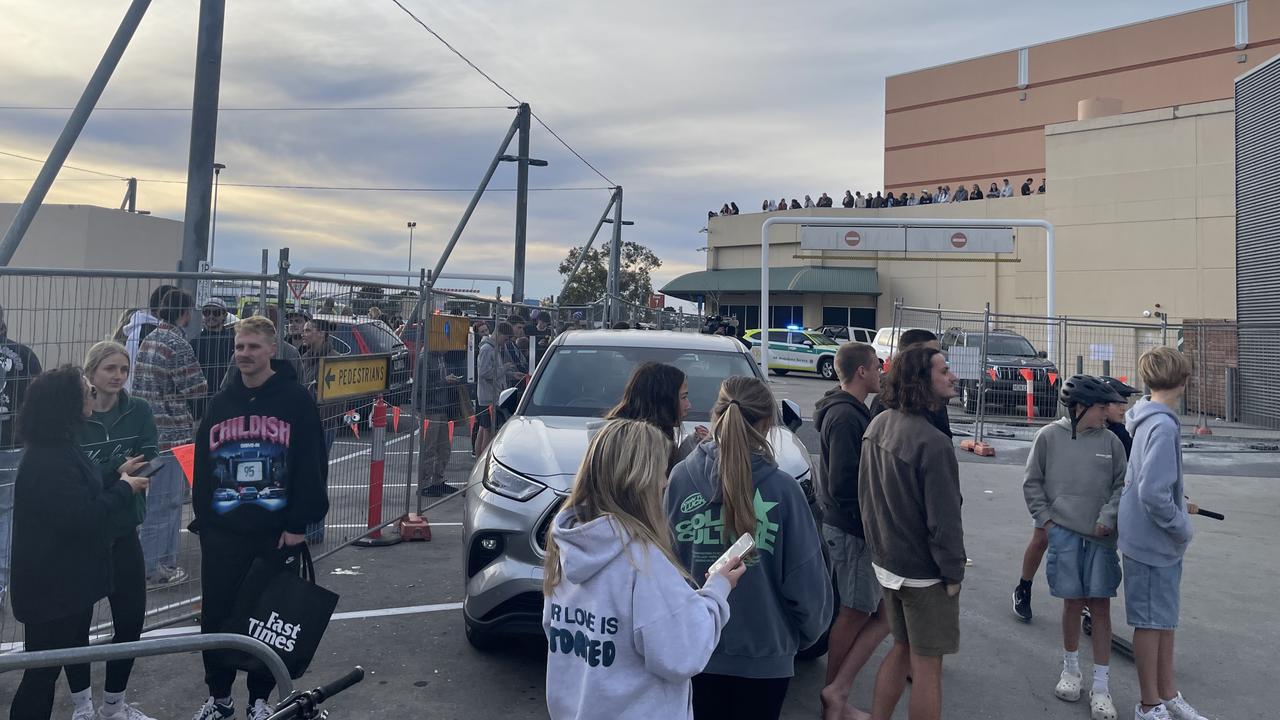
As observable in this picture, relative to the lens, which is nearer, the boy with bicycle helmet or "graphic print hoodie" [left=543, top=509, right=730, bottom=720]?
"graphic print hoodie" [left=543, top=509, right=730, bottom=720]

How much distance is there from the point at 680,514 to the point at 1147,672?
2.77 metres

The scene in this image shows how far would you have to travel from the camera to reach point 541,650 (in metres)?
5.03

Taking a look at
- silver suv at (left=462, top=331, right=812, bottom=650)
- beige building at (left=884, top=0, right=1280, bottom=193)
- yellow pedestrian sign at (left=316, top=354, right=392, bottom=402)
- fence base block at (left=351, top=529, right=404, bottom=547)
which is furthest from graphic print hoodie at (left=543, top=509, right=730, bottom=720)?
beige building at (left=884, top=0, right=1280, bottom=193)

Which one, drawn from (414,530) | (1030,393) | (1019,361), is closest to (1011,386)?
(1030,393)

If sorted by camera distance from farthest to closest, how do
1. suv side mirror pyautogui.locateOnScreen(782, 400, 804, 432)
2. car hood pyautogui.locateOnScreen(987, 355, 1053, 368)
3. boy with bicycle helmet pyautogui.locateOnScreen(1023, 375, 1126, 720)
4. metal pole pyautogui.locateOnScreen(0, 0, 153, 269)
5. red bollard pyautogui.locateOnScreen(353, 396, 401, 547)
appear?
1. car hood pyautogui.locateOnScreen(987, 355, 1053, 368)
2. metal pole pyautogui.locateOnScreen(0, 0, 153, 269)
3. red bollard pyautogui.locateOnScreen(353, 396, 401, 547)
4. suv side mirror pyautogui.locateOnScreen(782, 400, 804, 432)
5. boy with bicycle helmet pyautogui.locateOnScreen(1023, 375, 1126, 720)

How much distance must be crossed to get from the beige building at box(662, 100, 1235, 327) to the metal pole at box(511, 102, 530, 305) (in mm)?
20600

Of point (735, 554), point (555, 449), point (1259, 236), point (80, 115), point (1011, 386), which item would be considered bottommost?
point (735, 554)

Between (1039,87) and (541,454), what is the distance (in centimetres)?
4332

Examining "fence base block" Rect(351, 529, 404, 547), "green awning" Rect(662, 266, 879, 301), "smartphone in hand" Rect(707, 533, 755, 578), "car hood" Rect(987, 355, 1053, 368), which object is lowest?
"fence base block" Rect(351, 529, 404, 547)

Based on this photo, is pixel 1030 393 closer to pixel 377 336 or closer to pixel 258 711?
pixel 377 336

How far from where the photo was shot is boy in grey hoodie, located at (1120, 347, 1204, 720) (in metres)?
4.11

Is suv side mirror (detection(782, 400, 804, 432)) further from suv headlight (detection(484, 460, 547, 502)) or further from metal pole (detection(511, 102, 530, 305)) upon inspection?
metal pole (detection(511, 102, 530, 305))

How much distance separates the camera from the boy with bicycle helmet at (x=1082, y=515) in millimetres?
4500

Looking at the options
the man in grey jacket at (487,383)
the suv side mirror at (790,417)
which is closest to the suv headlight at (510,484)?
the suv side mirror at (790,417)
